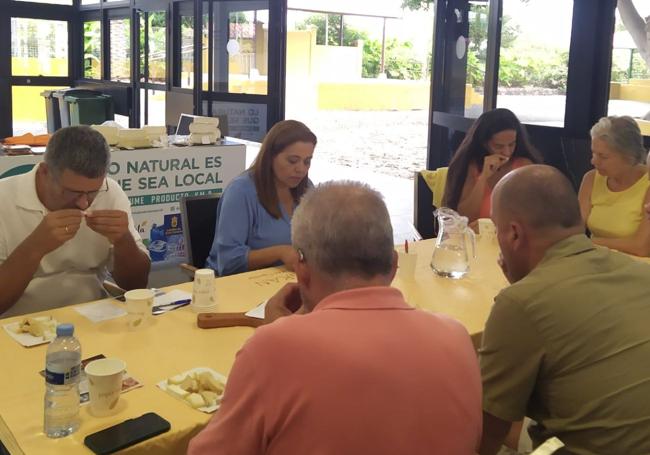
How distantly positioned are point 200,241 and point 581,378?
1994 millimetres

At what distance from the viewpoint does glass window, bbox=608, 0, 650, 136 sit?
4598mm

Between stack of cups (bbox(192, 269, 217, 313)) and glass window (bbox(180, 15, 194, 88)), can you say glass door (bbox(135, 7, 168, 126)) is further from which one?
stack of cups (bbox(192, 269, 217, 313))

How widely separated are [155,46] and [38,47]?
2435mm

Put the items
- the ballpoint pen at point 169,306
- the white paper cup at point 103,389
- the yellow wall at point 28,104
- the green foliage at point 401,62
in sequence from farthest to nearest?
the green foliage at point 401,62 → the yellow wall at point 28,104 → the ballpoint pen at point 169,306 → the white paper cup at point 103,389

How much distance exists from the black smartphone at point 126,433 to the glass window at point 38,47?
9.52 meters

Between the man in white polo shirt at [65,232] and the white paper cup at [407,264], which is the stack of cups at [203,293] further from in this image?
the white paper cup at [407,264]

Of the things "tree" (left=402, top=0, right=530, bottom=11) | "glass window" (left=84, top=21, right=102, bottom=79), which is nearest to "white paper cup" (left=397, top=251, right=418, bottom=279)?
"tree" (left=402, top=0, right=530, bottom=11)

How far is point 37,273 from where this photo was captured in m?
2.47

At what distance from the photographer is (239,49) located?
755cm

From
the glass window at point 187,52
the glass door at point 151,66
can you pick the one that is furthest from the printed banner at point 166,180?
the glass door at point 151,66

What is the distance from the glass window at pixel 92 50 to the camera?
1036 cm

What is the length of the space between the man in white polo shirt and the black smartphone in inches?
37.4

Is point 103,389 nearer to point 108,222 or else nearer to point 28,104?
point 108,222

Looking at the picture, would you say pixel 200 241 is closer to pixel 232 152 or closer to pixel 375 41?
pixel 232 152
